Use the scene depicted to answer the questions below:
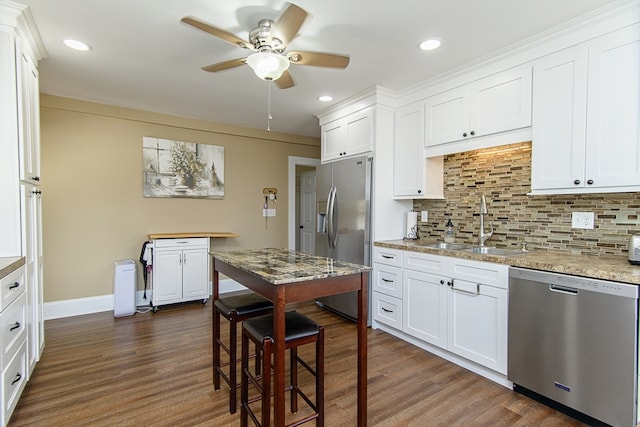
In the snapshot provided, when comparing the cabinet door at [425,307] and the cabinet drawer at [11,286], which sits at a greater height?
the cabinet drawer at [11,286]

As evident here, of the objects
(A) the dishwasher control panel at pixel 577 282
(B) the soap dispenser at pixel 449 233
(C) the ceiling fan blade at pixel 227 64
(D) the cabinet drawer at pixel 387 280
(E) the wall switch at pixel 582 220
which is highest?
(C) the ceiling fan blade at pixel 227 64

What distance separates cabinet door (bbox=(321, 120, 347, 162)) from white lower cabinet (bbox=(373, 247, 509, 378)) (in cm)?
134

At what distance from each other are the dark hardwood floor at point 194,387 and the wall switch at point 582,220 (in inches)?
49.5

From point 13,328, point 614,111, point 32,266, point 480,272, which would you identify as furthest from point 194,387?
point 614,111

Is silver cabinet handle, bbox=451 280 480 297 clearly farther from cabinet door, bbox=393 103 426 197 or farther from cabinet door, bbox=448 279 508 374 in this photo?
cabinet door, bbox=393 103 426 197

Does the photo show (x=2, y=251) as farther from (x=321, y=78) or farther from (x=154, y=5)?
(x=321, y=78)

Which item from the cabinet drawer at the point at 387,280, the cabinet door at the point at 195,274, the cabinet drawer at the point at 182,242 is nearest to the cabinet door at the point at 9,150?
the cabinet drawer at the point at 182,242

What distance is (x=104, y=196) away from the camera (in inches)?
152

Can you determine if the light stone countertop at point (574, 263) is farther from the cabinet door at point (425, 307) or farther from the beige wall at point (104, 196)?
the beige wall at point (104, 196)

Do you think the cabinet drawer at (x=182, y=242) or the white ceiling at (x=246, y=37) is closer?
the white ceiling at (x=246, y=37)

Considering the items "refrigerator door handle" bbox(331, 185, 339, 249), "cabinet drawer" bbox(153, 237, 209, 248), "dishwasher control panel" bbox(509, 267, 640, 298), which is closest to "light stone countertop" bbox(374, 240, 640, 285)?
"dishwasher control panel" bbox(509, 267, 640, 298)

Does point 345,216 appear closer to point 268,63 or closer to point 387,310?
point 387,310

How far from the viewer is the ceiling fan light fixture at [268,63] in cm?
189

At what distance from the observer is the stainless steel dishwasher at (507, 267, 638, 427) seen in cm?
165
